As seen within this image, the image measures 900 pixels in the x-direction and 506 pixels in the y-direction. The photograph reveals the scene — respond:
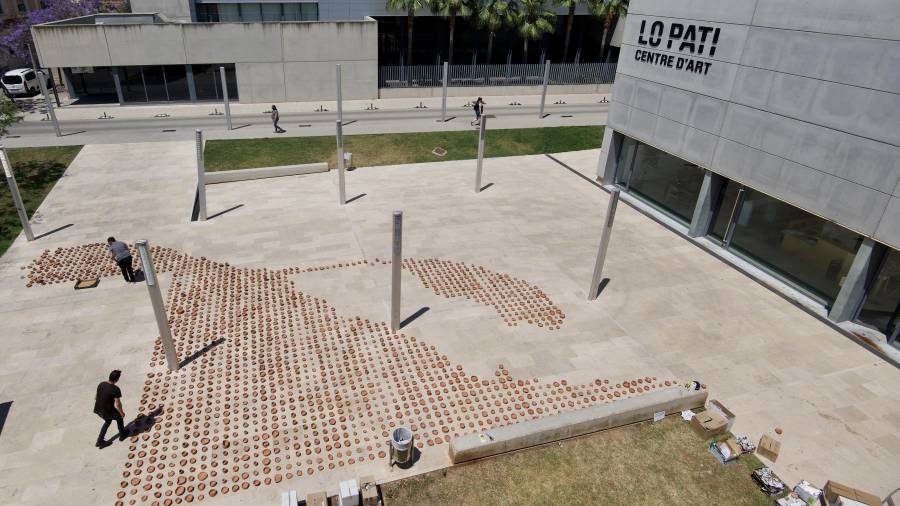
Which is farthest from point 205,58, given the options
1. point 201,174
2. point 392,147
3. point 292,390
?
point 292,390

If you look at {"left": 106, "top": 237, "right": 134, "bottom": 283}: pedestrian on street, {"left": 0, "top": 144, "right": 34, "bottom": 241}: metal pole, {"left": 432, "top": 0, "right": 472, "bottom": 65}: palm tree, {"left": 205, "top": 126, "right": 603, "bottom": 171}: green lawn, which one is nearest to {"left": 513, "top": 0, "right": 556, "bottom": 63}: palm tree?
{"left": 432, "top": 0, "right": 472, "bottom": 65}: palm tree

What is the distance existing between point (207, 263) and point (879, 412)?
752 inches

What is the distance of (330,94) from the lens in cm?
4031

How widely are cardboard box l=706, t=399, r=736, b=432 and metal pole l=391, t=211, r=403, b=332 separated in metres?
7.82

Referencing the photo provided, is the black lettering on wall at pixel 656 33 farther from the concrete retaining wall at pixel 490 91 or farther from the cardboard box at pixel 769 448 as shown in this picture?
the concrete retaining wall at pixel 490 91

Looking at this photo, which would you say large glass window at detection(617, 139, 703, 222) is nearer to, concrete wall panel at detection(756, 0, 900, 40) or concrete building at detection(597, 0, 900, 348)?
concrete building at detection(597, 0, 900, 348)

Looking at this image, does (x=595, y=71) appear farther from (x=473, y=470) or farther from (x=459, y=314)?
(x=473, y=470)

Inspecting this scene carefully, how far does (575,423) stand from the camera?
1121cm

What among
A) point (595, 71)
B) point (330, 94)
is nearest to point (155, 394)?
point (330, 94)

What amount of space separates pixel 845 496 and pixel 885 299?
7.72 meters

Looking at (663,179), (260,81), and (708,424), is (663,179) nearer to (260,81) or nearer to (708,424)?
(708,424)

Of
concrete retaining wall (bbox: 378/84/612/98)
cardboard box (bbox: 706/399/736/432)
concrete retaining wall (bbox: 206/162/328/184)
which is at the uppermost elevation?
concrete retaining wall (bbox: 378/84/612/98)

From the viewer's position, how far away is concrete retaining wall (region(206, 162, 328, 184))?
24.1 metres

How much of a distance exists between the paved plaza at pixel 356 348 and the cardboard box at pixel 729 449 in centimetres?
87
